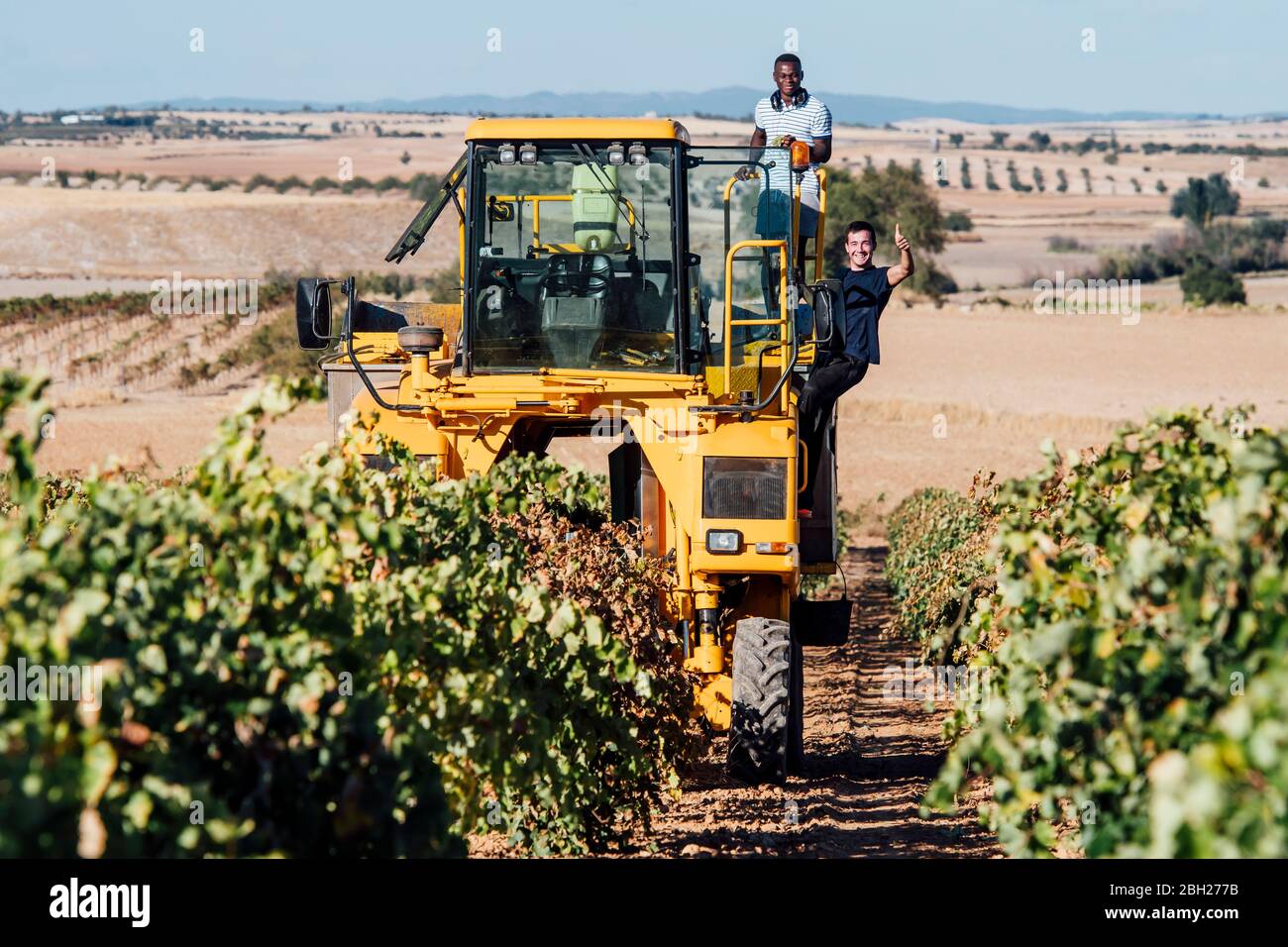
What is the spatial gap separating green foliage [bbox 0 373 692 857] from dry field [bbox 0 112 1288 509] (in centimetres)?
83

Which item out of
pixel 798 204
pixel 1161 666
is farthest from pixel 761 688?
pixel 1161 666

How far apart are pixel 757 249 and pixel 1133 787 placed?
5867mm

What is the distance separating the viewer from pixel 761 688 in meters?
9.32

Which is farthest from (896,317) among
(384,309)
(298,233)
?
(384,309)

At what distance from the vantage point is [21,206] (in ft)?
274

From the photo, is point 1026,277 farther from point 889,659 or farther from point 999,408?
point 889,659

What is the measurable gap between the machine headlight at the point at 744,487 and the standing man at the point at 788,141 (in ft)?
4.09

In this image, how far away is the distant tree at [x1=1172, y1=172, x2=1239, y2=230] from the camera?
3681 inches

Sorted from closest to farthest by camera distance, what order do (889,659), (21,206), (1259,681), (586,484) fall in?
(1259,681)
(586,484)
(889,659)
(21,206)

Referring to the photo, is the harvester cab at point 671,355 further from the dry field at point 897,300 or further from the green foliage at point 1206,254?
the green foliage at point 1206,254

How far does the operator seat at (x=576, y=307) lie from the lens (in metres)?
9.95

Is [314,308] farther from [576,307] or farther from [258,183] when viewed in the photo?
[258,183]

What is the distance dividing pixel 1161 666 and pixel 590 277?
571 centimetres

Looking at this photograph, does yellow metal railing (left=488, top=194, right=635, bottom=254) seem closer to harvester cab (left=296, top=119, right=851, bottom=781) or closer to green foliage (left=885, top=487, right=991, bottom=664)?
harvester cab (left=296, top=119, right=851, bottom=781)
